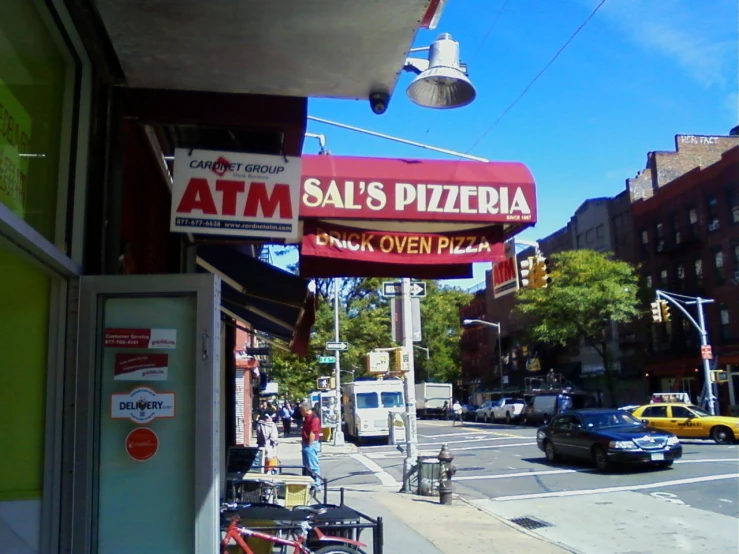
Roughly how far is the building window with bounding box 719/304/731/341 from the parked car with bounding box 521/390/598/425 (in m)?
9.66

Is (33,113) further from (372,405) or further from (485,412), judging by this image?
(485,412)

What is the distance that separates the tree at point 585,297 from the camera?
1758 inches

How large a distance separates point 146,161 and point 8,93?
2.43 m

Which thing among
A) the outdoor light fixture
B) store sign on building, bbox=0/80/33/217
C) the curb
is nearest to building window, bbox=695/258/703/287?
the curb

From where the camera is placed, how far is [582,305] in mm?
44938

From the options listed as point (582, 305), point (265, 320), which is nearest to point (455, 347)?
point (582, 305)

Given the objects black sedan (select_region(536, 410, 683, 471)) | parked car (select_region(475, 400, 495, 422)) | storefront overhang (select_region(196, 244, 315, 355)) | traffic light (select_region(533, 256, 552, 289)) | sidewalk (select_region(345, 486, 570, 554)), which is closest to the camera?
storefront overhang (select_region(196, 244, 315, 355))

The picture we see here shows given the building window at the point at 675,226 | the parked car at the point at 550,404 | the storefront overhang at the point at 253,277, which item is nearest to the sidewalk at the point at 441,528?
the storefront overhang at the point at 253,277

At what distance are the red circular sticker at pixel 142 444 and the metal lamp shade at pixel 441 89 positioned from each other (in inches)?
148

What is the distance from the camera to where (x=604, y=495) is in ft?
48.2

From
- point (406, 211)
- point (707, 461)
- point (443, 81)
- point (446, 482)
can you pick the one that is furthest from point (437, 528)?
point (707, 461)

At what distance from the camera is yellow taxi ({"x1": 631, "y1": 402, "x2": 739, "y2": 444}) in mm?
25672

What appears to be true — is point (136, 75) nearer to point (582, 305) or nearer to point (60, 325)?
point (60, 325)

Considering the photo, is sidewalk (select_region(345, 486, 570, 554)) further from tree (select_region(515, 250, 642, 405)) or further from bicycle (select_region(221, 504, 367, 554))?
tree (select_region(515, 250, 642, 405))
